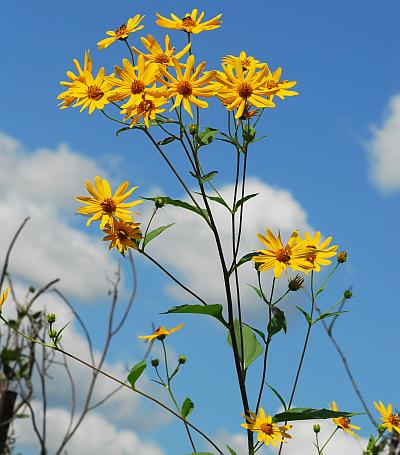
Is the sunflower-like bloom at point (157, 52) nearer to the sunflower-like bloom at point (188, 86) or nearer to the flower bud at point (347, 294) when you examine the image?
the sunflower-like bloom at point (188, 86)

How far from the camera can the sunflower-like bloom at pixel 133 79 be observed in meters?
1.81

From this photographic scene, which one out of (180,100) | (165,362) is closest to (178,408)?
(165,362)

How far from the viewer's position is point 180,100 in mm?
1804

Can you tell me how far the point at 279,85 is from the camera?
1978 mm

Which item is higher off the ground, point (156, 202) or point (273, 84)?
point (273, 84)

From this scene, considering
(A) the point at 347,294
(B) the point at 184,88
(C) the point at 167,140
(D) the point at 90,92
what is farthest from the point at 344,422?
(D) the point at 90,92

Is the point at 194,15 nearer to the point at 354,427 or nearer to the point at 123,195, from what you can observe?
the point at 123,195

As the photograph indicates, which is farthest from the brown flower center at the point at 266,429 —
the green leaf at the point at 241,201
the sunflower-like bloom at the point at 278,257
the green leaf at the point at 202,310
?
the green leaf at the point at 241,201

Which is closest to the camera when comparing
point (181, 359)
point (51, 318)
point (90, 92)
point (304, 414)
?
point (304, 414)

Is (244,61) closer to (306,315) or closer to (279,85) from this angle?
(279,85)

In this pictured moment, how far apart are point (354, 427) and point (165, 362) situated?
0.68 metres

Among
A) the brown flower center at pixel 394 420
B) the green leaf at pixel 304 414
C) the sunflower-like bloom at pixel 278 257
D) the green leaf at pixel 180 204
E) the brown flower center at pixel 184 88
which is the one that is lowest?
the green leaf at pixel 304 414

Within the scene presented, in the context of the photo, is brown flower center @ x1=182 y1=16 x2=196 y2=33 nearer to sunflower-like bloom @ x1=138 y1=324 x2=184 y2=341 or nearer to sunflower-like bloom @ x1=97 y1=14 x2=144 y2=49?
sunflower-like bloom @ x1=97 y1=14 x2=144 y2=49

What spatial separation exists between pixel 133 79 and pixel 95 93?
136mm
